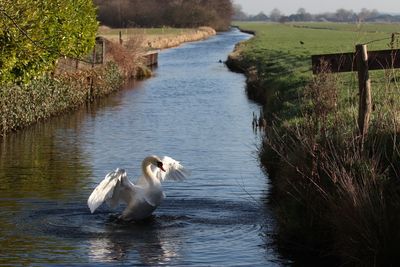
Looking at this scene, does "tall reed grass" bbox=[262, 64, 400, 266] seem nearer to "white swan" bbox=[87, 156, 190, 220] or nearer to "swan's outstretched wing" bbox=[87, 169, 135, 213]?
"white swan" bbox=[87, 156, 190, 220]

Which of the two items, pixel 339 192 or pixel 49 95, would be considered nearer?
pixel 339 192

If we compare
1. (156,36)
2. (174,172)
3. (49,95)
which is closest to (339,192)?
(174,172)

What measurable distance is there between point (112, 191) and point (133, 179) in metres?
4.86

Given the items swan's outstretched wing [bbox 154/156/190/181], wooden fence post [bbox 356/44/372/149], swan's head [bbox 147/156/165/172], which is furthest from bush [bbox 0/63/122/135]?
wooden fence post [bbox 356/44/372/149]

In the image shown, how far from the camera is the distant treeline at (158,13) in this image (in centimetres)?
12231

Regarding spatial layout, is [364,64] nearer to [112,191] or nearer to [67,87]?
[112,191]

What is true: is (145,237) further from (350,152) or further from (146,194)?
(350,152)

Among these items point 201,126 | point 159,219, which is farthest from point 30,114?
point 159,219

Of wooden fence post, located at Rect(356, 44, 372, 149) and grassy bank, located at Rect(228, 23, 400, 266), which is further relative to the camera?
wooden fence post, located at Rect(356, 44, 372, 149)

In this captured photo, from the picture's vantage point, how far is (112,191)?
48.3 ft

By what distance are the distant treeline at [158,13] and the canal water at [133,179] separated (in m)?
87.0

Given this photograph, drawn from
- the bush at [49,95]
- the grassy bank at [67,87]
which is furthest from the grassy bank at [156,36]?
the bush at [49,95]

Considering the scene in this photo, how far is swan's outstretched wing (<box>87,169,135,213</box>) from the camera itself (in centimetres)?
1437

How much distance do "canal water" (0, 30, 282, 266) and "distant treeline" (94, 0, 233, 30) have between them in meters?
87.0
